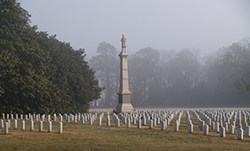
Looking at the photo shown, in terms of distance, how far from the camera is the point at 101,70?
77125 millimetres

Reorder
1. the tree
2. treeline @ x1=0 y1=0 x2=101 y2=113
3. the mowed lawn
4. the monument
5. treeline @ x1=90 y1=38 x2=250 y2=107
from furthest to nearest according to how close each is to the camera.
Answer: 1. the tree
2. treeline @ x1=90 y1=38 x2=250 y2=107
3. the monument
4. treeline @ x1=0 y1=0 x2=101 y2=113
5. the mowed lawn

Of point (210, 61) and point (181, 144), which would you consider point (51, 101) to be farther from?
point (210, 61)

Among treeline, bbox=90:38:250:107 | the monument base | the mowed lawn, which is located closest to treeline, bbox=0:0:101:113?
the monument base

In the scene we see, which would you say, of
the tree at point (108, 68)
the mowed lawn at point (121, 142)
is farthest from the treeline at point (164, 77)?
the mowed lawn at point (121, 142)

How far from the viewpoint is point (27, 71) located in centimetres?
3025

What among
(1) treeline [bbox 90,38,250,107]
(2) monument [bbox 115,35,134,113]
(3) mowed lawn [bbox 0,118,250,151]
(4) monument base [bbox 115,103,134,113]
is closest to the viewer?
(3) mowed lawn [bbox 0,118,250,151]

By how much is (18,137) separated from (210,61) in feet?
203

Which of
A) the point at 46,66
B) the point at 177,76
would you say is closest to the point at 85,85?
the point at 46,66

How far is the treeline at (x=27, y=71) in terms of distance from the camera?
2972 centimetres

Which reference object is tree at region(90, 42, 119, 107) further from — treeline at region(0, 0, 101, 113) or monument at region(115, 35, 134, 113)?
monument at region(115, 35, 134, 113)

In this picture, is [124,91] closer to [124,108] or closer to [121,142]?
[124,108]

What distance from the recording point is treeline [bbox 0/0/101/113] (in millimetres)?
29719

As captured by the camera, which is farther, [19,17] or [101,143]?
[19,17]

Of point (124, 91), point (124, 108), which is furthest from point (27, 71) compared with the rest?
point (124, 108)
